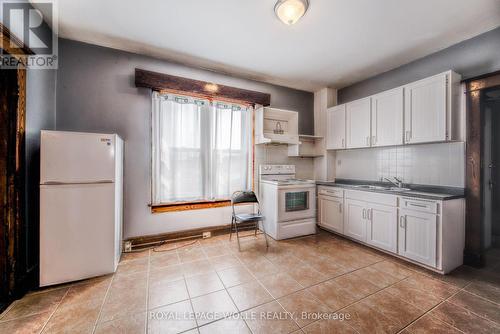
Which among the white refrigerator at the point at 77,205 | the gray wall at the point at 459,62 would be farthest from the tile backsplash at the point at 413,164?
the white refrigerator at the point at 77,205

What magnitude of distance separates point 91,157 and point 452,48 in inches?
174

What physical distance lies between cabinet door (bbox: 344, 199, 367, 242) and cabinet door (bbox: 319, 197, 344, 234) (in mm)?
96

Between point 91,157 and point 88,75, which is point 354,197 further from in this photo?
point 88,75

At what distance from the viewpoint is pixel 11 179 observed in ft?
5.65

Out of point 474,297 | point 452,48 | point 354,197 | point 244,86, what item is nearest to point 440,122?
point 452,48

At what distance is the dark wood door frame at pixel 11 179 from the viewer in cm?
169

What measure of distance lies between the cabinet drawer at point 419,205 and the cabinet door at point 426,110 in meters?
0.77

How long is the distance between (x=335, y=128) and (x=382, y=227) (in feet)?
6.11

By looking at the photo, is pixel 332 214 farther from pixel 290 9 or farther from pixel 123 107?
pixel 123 107

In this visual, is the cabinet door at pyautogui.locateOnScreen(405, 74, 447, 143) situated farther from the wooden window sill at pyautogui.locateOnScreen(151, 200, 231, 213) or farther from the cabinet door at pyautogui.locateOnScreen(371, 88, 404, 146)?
the wooden window sill at pyautogui.locateOnScreen(151, 200, 231, 213)

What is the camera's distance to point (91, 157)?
2.01 meters

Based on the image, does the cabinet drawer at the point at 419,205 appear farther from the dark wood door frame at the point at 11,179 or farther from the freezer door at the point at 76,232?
the dark wood door frame at the point at 11,179

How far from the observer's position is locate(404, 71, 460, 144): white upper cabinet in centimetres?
230

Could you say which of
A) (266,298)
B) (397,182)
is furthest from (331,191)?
(266,298)
